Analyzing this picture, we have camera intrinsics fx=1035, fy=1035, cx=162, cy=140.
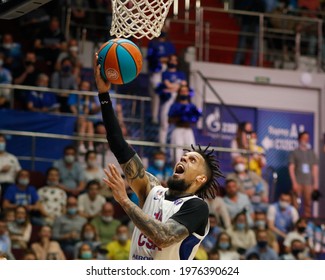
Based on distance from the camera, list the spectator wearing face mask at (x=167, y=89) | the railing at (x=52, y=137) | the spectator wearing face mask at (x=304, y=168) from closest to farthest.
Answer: the railing at (x=52, y=137) < the spectator wearing face mask at (x=167, y=89) < the spectator wearing face mask at (x=304, y=168)

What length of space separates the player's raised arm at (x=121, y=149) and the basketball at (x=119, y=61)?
60mm

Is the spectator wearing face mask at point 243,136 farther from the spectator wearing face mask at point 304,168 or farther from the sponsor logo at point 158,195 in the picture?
the sponsor logo at point 158,195

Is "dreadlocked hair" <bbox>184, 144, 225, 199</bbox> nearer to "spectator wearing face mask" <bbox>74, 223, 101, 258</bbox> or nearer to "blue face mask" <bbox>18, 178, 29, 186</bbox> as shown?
"spectator wearing face mask" <bbox>74, 223, 101, 258</bbox>

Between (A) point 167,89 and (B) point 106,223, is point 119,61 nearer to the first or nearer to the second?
(B) point 106,223

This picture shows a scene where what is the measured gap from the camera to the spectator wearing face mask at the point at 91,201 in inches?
536

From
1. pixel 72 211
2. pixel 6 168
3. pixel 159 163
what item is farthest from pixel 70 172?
pixel 159 163

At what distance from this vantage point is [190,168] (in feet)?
22.9

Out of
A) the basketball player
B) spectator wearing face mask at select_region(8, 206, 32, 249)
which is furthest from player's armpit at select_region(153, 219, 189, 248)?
spectator wearing face mask at select_region(8, 206, 32, 249)

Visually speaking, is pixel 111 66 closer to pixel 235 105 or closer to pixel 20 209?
pixel 20 209

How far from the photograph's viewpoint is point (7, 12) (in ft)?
23.4

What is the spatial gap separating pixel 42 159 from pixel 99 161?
91 cm

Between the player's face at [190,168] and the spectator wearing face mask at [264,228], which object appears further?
the spectator wearing face mask at [264,228]

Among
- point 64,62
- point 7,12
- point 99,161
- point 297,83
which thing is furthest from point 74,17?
point 7,12

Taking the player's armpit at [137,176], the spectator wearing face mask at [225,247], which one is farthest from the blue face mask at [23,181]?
the player's armpit at [137,176]
